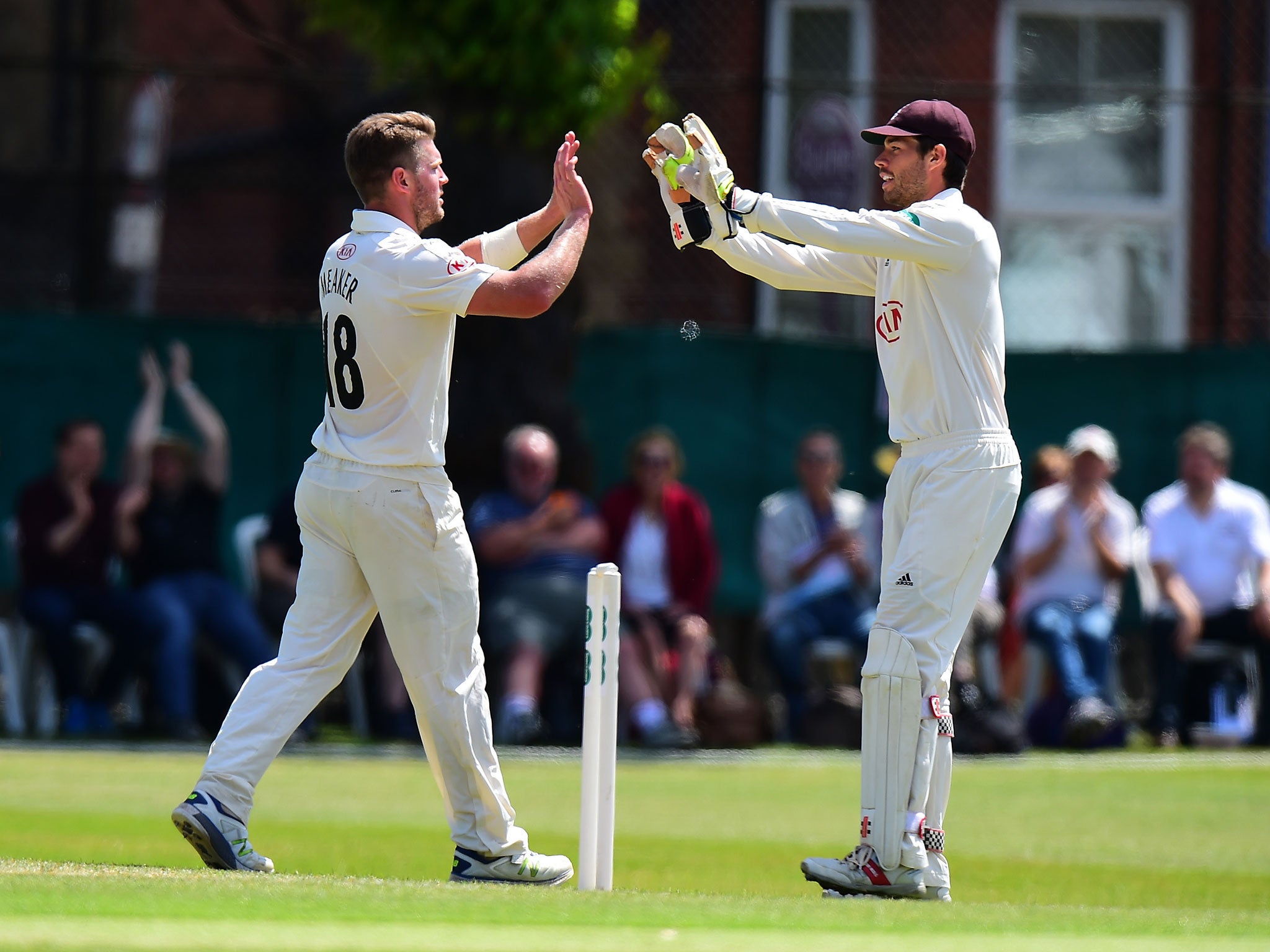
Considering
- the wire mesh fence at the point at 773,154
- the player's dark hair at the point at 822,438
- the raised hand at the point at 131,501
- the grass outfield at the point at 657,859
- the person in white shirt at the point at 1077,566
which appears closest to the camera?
the grass outfield at the point at 657,859

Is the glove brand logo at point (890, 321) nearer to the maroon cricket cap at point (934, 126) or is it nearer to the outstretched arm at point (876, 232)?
the outstretched arm at point (876, 232)

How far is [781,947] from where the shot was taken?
502 cm

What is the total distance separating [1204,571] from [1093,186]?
661 centimetres

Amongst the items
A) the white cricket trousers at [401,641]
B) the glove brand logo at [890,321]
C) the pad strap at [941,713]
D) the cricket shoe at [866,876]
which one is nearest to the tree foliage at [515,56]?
the glove brand logo at [890,321]

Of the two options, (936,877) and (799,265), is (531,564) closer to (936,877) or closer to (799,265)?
(799,265)

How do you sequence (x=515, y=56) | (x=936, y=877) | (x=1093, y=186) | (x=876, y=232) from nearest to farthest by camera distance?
(x=876, y=232) < (x=936, y=877) < (x=515, y=56) < (x=1093, y=186)

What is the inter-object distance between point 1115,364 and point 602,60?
459 cm

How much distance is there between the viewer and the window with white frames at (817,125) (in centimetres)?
1634

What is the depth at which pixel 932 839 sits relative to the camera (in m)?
6.68

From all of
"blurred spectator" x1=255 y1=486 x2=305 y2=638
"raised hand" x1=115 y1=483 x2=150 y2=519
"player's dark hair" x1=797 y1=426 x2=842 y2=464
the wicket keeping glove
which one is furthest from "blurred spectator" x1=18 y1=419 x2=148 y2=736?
the wicket keeping glove

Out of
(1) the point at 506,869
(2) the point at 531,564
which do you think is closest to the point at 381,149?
A: (1) the point at 506,869

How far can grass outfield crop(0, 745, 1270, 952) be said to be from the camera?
5223 millimetres

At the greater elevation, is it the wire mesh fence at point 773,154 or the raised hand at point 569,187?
the wire mesh fence at point 773,154

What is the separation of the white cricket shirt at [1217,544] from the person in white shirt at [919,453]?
7.02m
